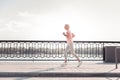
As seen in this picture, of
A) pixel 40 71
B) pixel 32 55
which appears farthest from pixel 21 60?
pixel 40 71

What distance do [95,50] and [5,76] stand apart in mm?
10056

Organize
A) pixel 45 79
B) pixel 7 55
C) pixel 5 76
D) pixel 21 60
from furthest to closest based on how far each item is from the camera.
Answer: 1. pixel 7 55
2. pixel 21 60
3. pixel 5 76
4. pixel 45 79

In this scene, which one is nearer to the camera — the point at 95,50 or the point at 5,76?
the point at 5,76

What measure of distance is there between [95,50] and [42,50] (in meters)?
3.34

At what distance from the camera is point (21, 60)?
19875 millimetres

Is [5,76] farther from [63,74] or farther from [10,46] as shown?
[10,46]

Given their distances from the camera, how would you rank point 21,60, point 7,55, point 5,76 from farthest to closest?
1. point 7,55
2. point 21,60
3. point 5,76

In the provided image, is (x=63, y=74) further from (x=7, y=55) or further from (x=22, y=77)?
(x=7, y=55)

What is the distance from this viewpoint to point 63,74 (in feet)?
40.4

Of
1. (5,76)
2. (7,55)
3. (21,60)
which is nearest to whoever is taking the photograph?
(5,76)

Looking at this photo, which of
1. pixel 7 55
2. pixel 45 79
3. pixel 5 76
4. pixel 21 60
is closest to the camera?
pixel 45 79

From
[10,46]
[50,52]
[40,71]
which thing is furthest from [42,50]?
[40,71]

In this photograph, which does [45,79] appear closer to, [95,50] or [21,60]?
[21,60]

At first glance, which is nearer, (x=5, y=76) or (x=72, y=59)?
(x=5, y=76)
